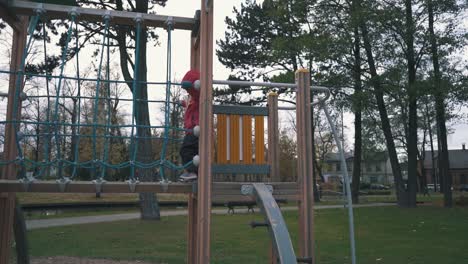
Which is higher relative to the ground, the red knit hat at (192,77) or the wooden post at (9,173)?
the red knit hat at (192,77)

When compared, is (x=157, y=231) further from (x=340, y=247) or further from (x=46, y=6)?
(x=46, y=6)

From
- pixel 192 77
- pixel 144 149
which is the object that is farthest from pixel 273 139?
pixel 144 149

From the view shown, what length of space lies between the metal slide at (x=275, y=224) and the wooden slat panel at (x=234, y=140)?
0.46 metres

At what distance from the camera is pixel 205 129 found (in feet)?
12.3

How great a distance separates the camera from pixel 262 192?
3838 mm

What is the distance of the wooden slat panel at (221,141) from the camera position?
174 inches

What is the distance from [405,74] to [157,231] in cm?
1220

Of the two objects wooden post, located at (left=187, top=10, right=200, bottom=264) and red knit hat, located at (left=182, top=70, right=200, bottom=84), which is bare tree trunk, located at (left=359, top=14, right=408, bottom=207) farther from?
red knit hat, located at (left=182, top=70, right=200, bottom=84)

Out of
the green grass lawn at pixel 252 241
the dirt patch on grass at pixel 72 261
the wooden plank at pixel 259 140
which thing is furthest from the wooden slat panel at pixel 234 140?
the dirt patch on grass at pixel 72 261

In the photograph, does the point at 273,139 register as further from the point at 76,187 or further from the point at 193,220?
the point at 76,187

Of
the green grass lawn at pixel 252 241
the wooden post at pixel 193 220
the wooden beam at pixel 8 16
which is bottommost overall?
the green grass lawn at pixel 252 241

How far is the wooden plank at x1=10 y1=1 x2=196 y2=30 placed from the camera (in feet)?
14.3

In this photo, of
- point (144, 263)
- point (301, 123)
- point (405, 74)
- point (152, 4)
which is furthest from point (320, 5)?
point (301, 123)

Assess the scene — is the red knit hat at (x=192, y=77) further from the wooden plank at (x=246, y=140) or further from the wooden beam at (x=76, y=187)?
the wooden beam at (x=76, y=187)
